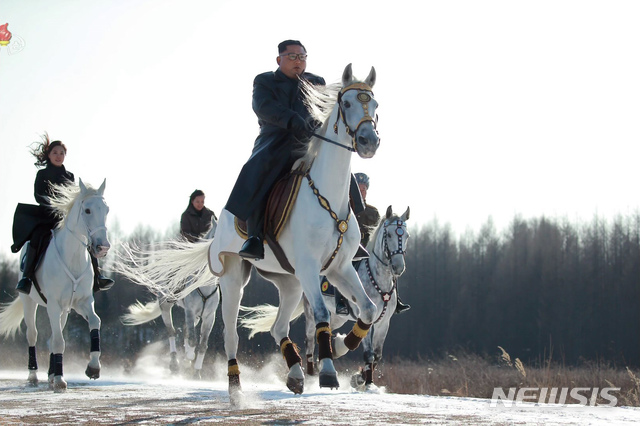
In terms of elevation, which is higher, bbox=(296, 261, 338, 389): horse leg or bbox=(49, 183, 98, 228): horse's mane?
bbox=(49, 183, 98, 228): horse's mane

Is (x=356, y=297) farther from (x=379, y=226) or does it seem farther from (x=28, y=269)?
(x=28, y=269)

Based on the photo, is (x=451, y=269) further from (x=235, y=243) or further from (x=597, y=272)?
(x=235, y=243)

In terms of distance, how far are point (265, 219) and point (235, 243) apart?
33.8 inches

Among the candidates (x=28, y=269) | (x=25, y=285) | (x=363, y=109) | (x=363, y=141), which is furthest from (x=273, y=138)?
(x=25, y=285)

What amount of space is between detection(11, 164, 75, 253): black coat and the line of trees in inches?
1678

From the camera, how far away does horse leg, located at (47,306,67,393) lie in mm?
10805

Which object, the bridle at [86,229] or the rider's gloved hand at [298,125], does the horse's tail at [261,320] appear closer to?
the bridle at [86,229]

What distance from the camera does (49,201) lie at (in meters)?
12.5

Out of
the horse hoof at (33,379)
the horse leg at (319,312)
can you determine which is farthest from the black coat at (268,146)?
the horse hoof at (33,379)

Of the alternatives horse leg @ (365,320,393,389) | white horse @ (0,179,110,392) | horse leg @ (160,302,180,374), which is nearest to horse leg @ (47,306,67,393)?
white horse @ (0,179,110,392)

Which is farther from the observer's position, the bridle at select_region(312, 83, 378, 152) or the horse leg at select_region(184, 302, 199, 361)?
the horse leg at select_region(184, 302, 199, 361)

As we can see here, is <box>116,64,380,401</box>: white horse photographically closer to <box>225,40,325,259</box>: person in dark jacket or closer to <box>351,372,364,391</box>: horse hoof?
<box>225,40,325,259</box>: person in dark jacket

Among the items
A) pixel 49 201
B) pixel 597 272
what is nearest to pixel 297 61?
pixel 49 201

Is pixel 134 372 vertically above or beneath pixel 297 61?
beneath
